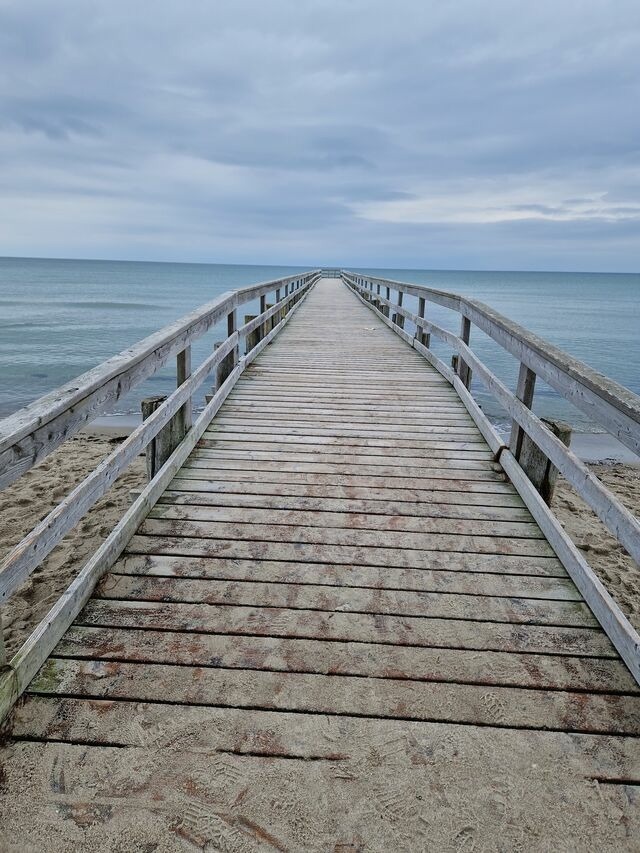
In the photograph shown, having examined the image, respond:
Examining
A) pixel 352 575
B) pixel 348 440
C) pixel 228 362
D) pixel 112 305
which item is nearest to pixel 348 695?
pixel 352 575

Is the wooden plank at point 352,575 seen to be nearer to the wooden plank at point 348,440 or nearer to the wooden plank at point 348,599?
the wooden plank at point 348,599

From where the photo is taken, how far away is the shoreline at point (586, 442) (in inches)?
452

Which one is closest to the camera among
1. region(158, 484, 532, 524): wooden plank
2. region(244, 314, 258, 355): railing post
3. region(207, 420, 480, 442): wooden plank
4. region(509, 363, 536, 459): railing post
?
region(158, 484, 532, 524): wooden plank

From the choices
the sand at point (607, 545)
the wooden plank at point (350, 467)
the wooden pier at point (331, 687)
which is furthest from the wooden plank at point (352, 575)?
the sand at point (607, 545)

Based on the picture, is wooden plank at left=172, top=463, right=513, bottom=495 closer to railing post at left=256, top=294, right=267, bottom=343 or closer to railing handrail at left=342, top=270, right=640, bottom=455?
railing handrail at left=342, top=270, right=640, bottom=455

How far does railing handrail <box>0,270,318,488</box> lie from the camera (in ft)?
5.58

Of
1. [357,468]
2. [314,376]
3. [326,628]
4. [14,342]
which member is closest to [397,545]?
[326,628]

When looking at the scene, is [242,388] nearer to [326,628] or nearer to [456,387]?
[456,387]

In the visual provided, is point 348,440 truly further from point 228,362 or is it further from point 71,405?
point 71,405

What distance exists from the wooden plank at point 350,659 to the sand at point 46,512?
234 centimetres

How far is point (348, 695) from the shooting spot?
198 cm

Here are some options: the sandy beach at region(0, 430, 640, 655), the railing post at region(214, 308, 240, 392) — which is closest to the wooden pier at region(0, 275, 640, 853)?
the sandy beach at region(0, 430, 640, 655)

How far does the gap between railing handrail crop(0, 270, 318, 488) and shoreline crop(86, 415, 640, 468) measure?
8927 mm

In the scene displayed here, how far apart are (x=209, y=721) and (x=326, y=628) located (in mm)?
637
